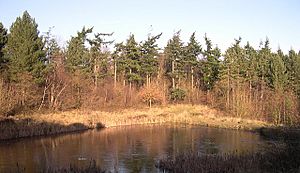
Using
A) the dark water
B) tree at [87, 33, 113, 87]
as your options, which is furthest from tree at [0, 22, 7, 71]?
tree at [87, 33, 113, 87]

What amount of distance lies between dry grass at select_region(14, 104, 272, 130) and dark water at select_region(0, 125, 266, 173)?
2.75 meters

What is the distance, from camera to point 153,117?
42688 mm

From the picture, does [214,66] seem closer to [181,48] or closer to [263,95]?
[181,48]

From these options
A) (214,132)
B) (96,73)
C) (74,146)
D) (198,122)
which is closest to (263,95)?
(198,122)

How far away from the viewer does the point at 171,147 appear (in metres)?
24.8

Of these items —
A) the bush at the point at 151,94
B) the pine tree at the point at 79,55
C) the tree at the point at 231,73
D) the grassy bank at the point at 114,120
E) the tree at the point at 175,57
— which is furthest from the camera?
the tree at the point at 175,57

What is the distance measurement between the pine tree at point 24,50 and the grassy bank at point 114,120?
4329 mm

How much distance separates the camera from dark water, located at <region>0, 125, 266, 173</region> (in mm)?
19391

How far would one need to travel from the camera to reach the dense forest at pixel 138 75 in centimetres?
3378

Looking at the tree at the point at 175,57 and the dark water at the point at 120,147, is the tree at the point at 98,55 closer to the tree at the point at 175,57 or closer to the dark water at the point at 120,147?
the tree at the point at 175,57

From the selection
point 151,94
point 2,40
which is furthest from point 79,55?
point 2,40

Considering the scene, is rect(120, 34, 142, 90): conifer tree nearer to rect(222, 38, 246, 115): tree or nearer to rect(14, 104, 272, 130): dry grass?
rect(14, 104, 272, 130): dry grass

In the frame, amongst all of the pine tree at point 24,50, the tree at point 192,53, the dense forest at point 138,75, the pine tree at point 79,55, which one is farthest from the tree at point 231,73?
the pine tree at point 24,50

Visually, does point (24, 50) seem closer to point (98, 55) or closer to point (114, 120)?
point (114, 120)
